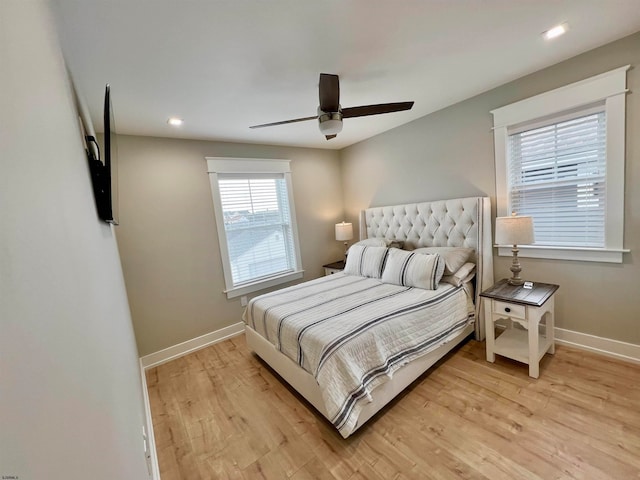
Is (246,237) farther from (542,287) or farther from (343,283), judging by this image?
(542,287)

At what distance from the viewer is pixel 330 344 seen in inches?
68.7

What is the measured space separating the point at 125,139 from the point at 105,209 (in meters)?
1.96

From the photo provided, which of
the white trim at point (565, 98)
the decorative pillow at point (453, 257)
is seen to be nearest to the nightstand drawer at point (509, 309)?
the decorative pillow at point (453, 257)

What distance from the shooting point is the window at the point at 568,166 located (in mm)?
2047

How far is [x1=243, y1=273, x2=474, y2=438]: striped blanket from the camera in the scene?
168 centimetres

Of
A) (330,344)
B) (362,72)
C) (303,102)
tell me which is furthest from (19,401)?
(303,102)

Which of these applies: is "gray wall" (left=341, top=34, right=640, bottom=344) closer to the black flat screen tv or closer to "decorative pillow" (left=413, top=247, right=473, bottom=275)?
"decorative pillow" (left=413, top=247, right=473, bottom=275)

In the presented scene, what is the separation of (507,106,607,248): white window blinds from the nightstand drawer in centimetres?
82

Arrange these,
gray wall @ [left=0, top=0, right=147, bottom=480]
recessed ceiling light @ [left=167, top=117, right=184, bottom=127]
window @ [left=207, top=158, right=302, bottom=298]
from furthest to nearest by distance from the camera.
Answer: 1. window @ [left=207, top=158, right=302, bottom=298]
2. recessed ceiling light @ [left=167, top=117, right=184, bottom=127]
3. gray wall @ [left=0, top=0, right=147, bottom=480]

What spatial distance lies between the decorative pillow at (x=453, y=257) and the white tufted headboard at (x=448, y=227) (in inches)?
5.2

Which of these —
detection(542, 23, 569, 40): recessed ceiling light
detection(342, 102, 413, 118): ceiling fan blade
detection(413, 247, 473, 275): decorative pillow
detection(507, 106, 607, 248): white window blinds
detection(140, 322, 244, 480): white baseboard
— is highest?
detection(542, 23, 569, 40): recessed ceiling light

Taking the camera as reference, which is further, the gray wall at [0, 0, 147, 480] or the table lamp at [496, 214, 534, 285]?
the table lamp at [496, 214, 534, 285]

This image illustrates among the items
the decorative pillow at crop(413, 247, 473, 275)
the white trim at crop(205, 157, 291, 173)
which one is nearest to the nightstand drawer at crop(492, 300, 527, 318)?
the decorative pillow at crop(413, 247, 473, 275)

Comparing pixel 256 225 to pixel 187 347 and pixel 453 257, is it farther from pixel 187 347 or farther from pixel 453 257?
pixel 453 257
